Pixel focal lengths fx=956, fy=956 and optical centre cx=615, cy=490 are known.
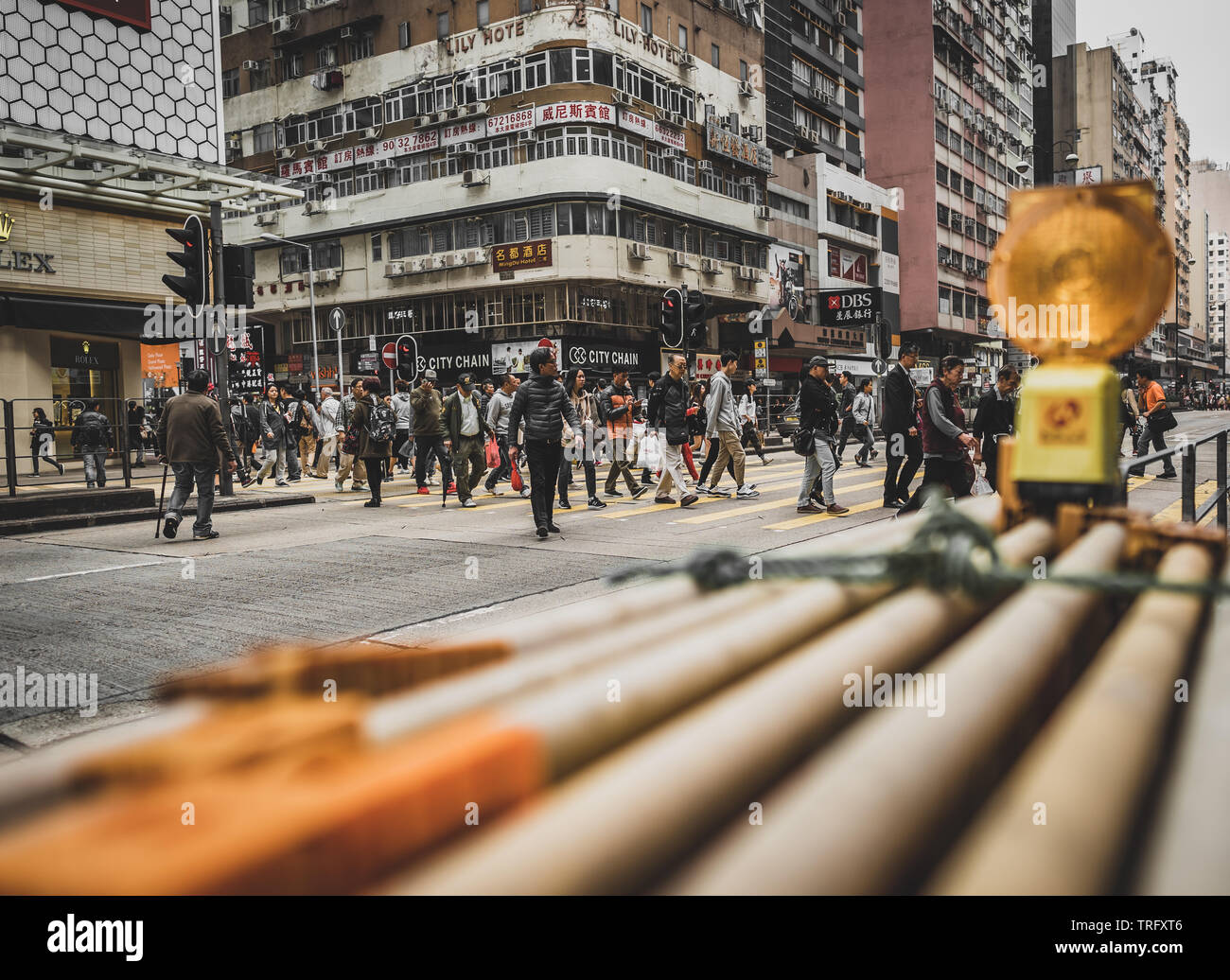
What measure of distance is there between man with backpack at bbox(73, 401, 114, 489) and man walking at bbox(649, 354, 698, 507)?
8.44 meters

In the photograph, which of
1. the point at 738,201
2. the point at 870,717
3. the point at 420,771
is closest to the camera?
the point at 420,771

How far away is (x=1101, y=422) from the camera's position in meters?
1.72

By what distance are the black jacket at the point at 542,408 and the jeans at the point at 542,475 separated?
0.08 m

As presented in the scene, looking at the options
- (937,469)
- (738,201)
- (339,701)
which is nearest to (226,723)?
(339,701)

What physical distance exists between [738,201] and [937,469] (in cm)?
3549

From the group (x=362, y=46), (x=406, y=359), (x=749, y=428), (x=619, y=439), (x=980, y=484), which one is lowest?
(x=980, y=484)

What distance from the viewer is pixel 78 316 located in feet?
64.3

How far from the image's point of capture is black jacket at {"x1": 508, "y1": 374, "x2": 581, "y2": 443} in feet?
32.7

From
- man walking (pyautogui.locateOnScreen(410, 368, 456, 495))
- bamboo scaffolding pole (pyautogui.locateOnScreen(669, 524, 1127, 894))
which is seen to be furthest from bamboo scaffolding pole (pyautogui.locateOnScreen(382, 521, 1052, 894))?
man walking (pyautogui.locateOnScreen(410, 368, 456, 495))

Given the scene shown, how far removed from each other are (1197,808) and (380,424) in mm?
12815

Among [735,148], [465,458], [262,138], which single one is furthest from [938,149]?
[465,458]

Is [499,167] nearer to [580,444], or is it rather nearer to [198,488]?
[580,444]

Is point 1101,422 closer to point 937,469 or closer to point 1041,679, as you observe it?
point 1041,679

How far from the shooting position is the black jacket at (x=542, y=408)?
32.7ft
